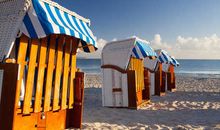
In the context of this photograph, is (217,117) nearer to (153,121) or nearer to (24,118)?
(153,121)

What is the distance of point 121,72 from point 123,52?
66 cm

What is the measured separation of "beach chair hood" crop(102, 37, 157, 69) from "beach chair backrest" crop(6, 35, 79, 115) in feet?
10.4

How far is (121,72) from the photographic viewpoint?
8766mm

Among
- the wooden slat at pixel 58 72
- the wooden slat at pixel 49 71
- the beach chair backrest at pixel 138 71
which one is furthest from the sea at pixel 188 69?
the wooden slat at pixel 49 71

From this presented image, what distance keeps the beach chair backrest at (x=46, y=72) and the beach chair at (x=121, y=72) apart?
314cm

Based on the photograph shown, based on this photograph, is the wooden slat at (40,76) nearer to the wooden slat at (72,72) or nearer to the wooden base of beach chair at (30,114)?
the wooden base of beach chair at (30,114)

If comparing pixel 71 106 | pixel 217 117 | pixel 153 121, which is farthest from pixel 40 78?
pixel 217 117

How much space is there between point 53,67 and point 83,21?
137cm

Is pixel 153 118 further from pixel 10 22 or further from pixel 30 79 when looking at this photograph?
pixel 10 22

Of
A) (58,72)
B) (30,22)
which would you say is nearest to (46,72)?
(58,72)

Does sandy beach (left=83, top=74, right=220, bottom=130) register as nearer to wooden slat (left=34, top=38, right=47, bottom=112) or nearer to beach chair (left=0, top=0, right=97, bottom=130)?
beach chair (left=0, top=0, right=97, bottom=130)

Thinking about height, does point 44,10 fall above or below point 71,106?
above

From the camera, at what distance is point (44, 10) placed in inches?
177

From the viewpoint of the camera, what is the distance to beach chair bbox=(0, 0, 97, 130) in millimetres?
4191
